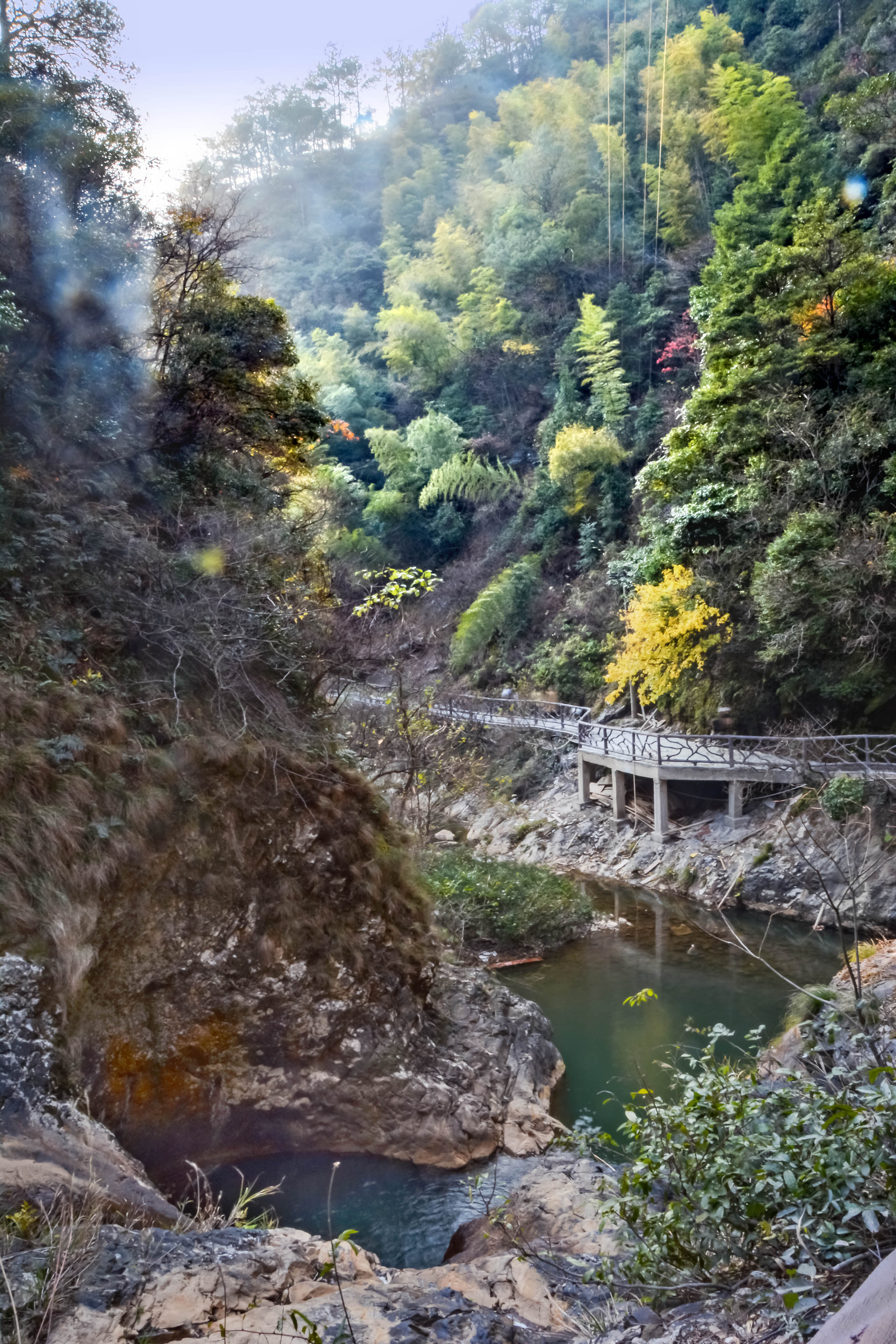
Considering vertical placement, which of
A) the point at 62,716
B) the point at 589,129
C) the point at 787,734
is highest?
the point at 589,129

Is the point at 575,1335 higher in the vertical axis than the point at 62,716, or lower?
lower

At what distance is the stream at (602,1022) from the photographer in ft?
18.1

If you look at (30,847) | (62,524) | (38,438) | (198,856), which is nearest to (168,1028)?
(198,856)

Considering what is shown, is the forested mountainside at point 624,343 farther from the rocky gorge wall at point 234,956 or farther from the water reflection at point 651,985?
the rocky gorge wall at point 234,956

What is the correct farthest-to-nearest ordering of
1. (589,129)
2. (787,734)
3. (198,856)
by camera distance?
(589,129)
(787,734)
(198,856)

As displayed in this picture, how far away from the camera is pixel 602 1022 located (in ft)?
28.6

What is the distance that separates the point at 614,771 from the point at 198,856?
983cm

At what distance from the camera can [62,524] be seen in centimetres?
604

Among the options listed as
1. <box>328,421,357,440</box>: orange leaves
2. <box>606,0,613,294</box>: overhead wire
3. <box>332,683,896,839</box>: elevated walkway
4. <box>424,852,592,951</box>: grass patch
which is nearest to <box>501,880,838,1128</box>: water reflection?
<box>424,852,592,951</box>: grass patch

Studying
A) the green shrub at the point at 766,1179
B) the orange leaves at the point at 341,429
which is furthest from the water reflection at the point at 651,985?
the orange leaves at the point at 341,429

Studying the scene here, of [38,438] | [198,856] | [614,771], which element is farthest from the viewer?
[614,771]

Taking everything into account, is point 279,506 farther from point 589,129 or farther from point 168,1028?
point 589,129

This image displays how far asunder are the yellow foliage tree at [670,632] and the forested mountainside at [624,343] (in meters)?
0.06

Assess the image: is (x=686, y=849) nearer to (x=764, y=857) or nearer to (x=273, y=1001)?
(x=764, y=857)
